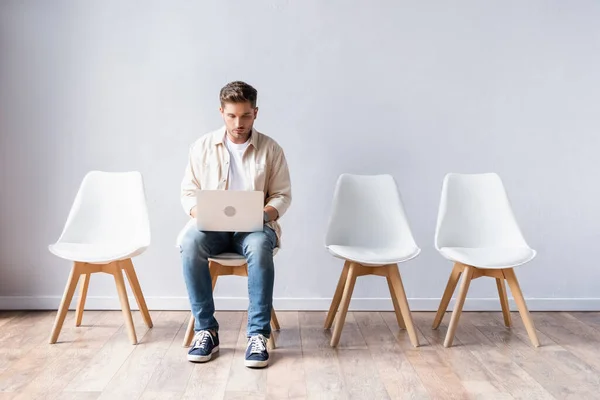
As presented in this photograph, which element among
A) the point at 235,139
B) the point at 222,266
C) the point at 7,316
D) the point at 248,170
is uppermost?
the point at 235,139

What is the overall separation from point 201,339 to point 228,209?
1.81 ft

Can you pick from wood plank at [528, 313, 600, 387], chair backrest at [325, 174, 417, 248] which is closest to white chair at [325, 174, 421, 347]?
chair backrest at [325, 174, 417, 248]

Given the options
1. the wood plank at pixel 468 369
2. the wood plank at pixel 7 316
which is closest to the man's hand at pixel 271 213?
the wood plank at pixel 468 369

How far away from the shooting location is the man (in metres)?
2.62

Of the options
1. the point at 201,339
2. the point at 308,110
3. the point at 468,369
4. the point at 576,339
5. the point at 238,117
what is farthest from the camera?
the point at 308,110

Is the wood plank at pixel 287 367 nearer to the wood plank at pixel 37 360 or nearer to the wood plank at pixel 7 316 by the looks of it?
the wood plank at pixel 37 360

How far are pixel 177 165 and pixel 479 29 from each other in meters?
1.85

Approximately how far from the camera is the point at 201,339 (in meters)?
2.63

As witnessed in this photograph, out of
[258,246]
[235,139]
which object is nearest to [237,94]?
[235,139]

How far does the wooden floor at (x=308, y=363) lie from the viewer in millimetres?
2248

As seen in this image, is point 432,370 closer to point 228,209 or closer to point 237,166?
point 228,209

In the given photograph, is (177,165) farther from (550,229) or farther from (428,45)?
(550,229)

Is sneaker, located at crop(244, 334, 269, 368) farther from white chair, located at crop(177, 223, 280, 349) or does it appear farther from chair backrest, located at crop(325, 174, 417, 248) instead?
chair backrest, located at crop(325, 174, 417, 248)

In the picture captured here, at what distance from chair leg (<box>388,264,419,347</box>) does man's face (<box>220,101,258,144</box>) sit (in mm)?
929
